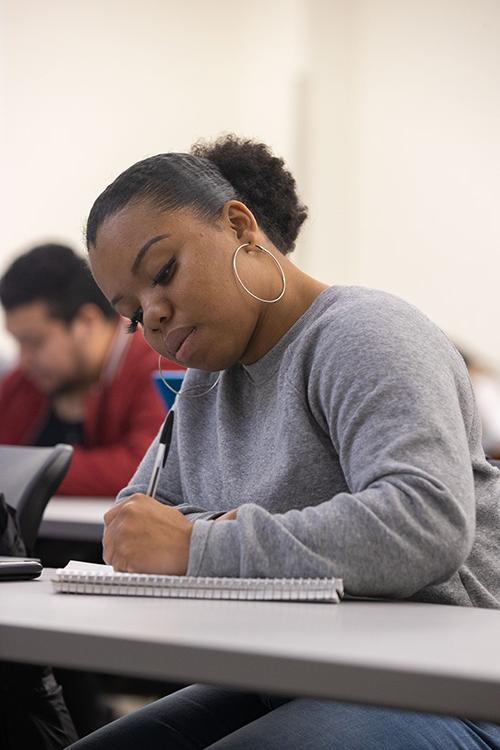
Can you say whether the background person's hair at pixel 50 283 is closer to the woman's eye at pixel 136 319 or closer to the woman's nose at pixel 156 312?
the woman's eye at pixel 136 319

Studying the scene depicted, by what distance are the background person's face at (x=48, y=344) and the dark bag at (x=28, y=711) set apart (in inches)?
68.8

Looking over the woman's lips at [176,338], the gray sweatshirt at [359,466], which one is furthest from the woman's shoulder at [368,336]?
the woman's lips at [176,338]

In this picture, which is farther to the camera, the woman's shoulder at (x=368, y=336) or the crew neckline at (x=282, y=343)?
the crew neckline at (x=282, y=343)

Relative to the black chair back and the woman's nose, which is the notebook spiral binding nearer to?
the woman's nose

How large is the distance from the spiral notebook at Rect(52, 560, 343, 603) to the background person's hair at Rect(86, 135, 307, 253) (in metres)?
0.41

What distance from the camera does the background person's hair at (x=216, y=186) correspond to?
124 cm

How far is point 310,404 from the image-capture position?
117cm

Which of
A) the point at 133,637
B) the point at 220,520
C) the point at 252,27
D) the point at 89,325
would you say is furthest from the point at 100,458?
the point at 252,27

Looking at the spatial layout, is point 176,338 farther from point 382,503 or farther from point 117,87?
point 117,87

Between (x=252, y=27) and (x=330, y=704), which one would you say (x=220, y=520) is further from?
(x=252, y=27)

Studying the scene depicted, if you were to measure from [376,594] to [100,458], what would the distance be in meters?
1.89

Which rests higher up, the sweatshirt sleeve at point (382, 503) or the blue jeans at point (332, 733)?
the sweatshirt sleeve at point (382, 503)

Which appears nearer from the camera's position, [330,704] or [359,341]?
[330,704]

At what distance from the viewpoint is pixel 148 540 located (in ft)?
3.47
